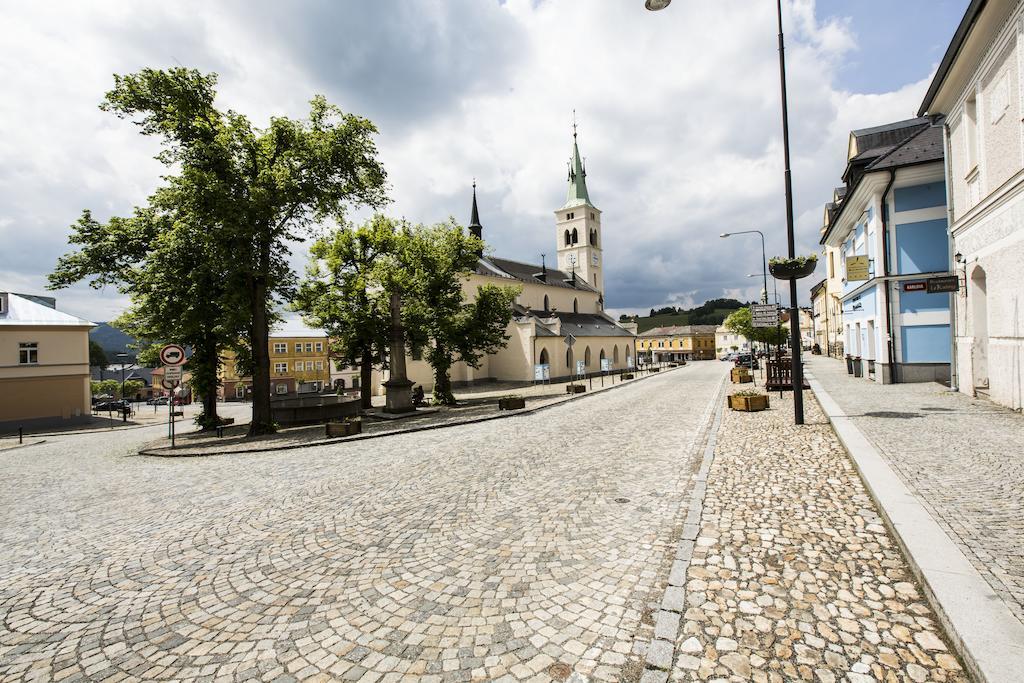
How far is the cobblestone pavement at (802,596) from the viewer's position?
290cm

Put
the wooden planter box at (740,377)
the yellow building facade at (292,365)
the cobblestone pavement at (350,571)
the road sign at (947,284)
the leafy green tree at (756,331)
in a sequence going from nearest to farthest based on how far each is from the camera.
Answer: the cobblestone pavement at (350,571) < the road sign at (947,284) < the wooden planter box at (740,377) < the leafy green tree at (756,331) < the yellow building facade at (292,365)

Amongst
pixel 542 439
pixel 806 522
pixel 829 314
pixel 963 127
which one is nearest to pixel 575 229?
pixel 829 314

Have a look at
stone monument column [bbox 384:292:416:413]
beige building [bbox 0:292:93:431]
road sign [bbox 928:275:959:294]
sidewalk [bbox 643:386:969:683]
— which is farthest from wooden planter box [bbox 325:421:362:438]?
beige building [bbox 0:292:93:431]

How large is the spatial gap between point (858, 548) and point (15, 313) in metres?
48.3

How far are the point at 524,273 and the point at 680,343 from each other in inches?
2548

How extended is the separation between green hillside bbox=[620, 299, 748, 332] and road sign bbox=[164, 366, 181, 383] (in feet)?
456

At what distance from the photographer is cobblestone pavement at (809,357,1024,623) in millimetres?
3906

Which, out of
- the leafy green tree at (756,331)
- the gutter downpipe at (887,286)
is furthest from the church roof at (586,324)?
the gutter downpipe at (887,286)

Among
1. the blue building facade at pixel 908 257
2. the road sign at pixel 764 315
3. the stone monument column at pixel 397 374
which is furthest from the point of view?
the stone monument column at pixel 397 374

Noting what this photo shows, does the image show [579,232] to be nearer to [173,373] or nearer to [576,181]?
[576,181]

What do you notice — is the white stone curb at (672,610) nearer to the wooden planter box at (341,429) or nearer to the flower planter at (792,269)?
the flower planter at (792,269)

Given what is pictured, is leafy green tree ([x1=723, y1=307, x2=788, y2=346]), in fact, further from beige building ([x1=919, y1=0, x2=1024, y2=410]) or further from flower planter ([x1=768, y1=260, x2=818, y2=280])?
flower planter ([x1=768, y1=260, x2=818, y2=280])

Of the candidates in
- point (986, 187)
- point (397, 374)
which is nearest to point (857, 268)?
point (986, 187)

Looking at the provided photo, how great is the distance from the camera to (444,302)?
22.8 m
